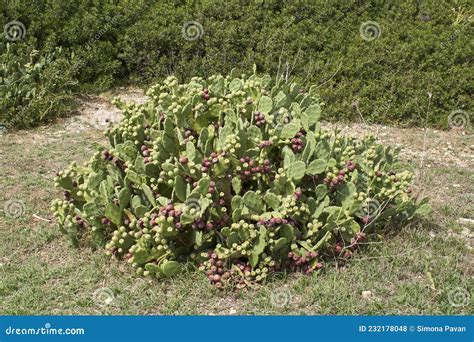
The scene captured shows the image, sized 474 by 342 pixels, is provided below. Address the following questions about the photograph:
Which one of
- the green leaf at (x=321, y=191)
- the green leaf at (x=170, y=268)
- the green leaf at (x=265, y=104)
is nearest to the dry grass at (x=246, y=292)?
the green leaf at (x=170, y=268)

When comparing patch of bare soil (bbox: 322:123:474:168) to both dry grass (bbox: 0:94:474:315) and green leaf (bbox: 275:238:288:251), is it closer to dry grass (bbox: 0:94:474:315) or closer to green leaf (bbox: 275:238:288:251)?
dry grass (bbox: 0:94:474:315)

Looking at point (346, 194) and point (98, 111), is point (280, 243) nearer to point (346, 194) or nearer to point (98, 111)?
point (346, 194)

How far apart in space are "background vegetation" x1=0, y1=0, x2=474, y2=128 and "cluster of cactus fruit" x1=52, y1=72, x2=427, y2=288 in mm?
2955

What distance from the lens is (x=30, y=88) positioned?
7.46 m

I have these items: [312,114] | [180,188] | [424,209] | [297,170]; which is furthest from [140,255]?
[424,209]

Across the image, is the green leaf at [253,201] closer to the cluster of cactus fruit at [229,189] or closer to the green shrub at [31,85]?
the cluster of cactus fruit at [229,189]

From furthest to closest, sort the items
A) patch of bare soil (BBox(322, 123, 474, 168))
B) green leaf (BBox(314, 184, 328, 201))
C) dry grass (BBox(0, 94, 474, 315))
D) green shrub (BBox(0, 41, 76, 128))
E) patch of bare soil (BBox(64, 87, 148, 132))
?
patch of bare soil (BBox(64, 87, 148, 132)) < green shrub (BBox(0, 41, 76, 128)) < patch of bare soil (BBox(322, 123, 474, 168)) < green leaf (BBox(314, 184, 328, 201)) < dry grass (BBox(0, 94, 474, 315))

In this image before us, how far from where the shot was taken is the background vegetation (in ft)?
25.8

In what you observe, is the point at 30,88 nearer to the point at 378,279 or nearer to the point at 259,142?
the point at 259,142

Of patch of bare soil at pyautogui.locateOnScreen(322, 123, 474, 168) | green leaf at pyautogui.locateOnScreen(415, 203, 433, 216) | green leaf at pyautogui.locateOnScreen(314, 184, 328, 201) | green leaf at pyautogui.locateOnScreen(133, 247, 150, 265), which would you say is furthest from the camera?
patch of bare soil at pyautogui.locateOnScreen(322, 123, 474, 168)

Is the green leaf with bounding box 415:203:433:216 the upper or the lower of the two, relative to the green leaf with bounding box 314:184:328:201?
lower

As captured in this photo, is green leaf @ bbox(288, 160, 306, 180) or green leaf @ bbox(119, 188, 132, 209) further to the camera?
green leaf @ bbox(119, 188, 132, 209)

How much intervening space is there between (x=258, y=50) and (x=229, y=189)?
3968mm

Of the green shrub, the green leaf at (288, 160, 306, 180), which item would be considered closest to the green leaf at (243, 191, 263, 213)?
the green leaf at (288, 160, 306, 180)
